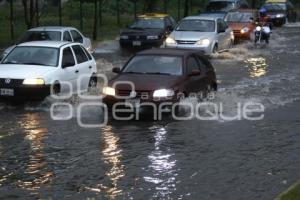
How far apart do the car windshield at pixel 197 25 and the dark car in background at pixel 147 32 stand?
2.30 meters

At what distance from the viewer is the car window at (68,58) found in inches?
632

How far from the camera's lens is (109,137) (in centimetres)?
1245

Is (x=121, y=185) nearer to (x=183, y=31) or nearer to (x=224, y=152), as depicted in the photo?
(x=224, y=152)

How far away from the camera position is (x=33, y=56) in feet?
52.4

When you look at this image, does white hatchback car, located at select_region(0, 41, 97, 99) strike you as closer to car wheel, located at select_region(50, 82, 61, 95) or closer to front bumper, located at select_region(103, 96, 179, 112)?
car wheel, located at select_region(50, 82, 61, 95)

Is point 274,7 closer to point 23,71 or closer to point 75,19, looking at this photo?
point 75,19

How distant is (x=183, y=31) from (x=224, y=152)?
16.6 meters

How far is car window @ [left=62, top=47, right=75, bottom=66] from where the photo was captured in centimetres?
1605

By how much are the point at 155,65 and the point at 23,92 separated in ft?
9.33

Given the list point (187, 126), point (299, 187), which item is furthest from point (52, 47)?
point (299, 187)

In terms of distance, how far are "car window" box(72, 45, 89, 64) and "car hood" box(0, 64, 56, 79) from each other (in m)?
1.39

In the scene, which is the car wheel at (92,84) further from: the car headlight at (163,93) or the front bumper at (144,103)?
the car headlight at (163,93)

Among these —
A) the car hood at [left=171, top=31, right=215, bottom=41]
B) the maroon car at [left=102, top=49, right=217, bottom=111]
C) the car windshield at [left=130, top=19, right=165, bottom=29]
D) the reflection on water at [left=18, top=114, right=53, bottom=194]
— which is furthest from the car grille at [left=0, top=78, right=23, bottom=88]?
the car windshield at [left=130, top=19, right=165, bottom=29]

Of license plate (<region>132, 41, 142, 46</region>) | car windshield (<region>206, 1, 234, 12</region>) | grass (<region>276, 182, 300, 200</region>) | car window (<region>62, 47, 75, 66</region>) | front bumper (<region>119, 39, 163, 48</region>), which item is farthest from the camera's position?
car windshield (<region>206, 1, 234, 12</region>)
